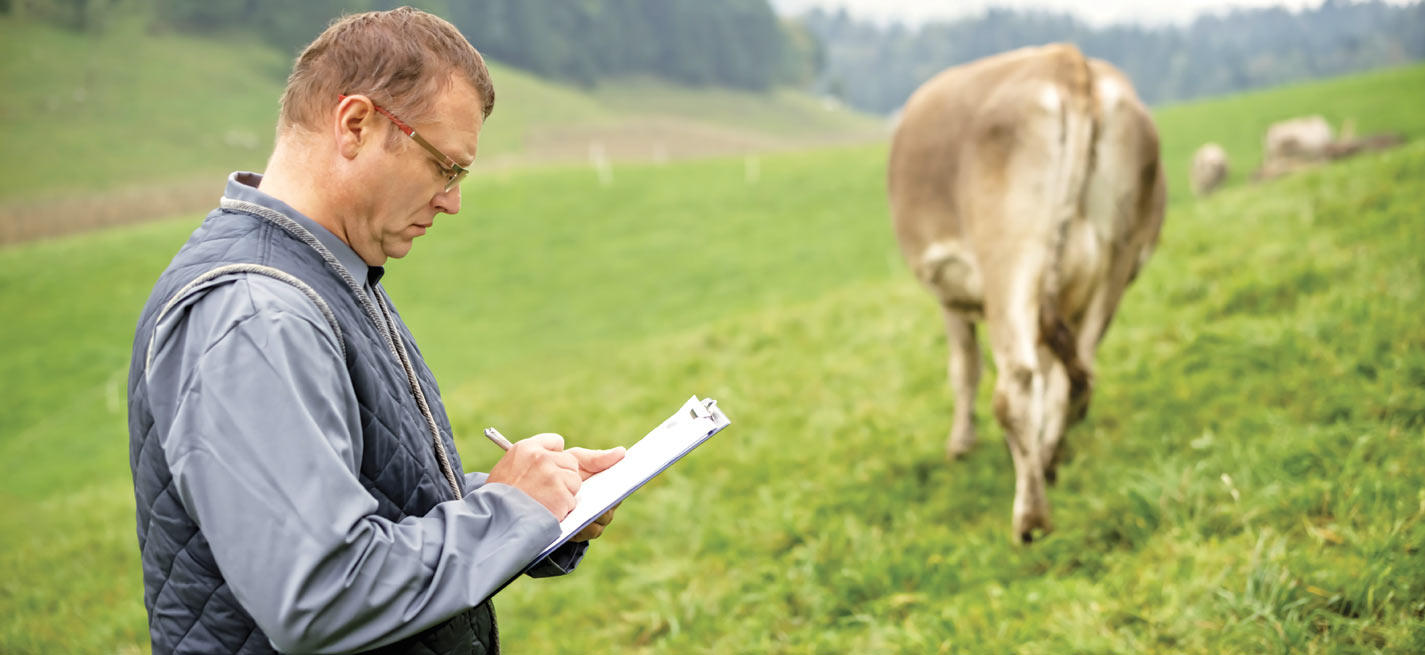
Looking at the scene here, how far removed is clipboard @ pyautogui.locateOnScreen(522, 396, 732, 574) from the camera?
5.72 ft

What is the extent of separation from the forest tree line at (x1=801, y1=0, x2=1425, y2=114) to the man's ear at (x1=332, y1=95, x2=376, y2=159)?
97858 mm

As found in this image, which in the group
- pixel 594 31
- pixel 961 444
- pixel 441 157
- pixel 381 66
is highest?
pixel 381 66

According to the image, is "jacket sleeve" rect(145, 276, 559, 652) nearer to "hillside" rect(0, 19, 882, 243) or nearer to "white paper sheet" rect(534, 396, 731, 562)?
"white paper sheet" rect(534, 396, 731, 562)

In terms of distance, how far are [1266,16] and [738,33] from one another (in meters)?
92.8

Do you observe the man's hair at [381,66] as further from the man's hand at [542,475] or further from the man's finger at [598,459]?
the man's finger at [598,459]

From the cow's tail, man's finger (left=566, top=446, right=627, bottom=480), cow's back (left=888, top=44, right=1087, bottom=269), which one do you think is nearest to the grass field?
the cow's tail

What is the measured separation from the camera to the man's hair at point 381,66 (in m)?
1.64

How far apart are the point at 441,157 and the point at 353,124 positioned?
153mm

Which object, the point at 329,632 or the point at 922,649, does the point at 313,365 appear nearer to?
the point at 329,632

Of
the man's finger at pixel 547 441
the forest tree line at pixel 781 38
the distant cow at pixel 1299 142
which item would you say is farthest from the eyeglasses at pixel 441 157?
the forest tree line at pixel 781 38

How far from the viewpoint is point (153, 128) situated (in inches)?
1499

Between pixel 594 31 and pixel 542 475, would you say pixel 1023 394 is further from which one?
pixel 594 31

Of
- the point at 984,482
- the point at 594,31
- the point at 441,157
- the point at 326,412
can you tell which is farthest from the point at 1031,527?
the point at 594,31

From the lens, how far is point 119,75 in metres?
40.2
